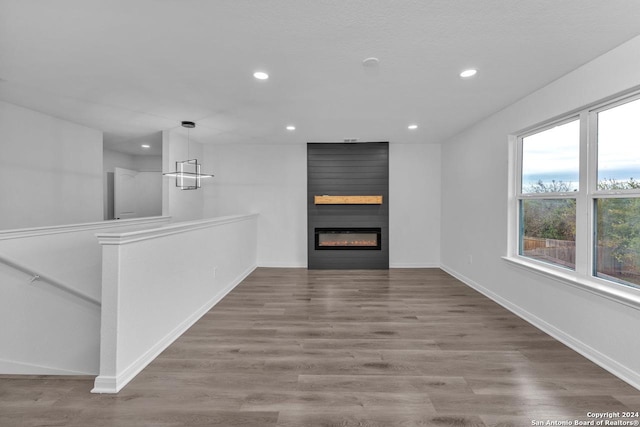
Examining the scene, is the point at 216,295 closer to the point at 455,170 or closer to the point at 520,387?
the point at 520,387

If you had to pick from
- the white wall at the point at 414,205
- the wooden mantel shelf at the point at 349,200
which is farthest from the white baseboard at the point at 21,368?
the white wall at the point at 414,205

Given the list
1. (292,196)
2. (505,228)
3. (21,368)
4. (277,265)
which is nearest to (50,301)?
(21,368)

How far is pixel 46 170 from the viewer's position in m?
3.63

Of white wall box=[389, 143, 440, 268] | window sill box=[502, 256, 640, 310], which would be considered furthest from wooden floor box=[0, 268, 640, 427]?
white wall box=[389, 143, 440, 268]

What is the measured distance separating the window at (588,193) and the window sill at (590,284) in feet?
0.15

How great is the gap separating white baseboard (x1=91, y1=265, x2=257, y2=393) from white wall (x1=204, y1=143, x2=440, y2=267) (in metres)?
2.32

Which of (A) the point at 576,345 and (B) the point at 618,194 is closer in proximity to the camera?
(B) the point at 618,194

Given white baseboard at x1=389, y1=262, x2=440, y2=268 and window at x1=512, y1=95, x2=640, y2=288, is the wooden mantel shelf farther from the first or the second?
window at x1=512, y1=95, x2=640, y2=288

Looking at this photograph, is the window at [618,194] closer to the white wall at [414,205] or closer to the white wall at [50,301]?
the white wall at [414,205]

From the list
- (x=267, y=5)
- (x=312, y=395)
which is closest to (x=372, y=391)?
(x=312, y=395)

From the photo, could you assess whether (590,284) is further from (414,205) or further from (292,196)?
(292,196)

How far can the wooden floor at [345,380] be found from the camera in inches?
62.4

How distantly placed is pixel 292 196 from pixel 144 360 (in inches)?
149

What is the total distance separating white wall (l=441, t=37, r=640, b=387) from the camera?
1.97m
